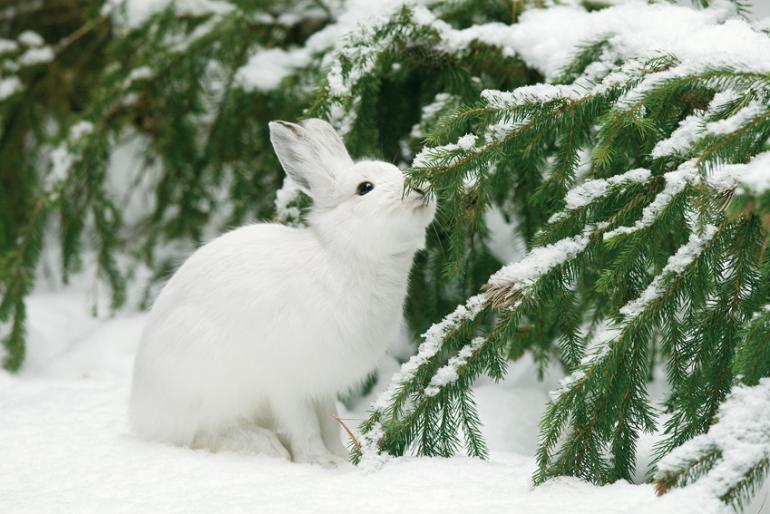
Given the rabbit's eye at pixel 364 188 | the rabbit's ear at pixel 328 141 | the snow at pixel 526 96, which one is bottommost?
the rabbit's eye at pixel 364 188

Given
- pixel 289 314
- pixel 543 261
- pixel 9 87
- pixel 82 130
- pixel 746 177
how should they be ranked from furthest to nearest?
1. pixel 9 87
2. pixel 82 130
3. pixel 289 314
4. pixel 543 261
5. pixel 746 177

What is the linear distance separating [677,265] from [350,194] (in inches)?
38.3

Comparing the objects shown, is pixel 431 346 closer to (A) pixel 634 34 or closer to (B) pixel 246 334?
(B) pixel 246 334

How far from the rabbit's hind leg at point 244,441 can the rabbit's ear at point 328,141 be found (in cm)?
80

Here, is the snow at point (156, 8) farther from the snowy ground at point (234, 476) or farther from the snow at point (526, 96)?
the snow at point (526, 96)

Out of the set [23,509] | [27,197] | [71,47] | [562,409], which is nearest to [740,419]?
[562,409]

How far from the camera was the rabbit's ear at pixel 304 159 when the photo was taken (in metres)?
2.52

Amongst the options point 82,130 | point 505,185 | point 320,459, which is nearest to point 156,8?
point 82,130

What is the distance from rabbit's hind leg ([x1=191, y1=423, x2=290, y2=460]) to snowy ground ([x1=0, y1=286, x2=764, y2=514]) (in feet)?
0.26

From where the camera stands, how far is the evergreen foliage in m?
1.81

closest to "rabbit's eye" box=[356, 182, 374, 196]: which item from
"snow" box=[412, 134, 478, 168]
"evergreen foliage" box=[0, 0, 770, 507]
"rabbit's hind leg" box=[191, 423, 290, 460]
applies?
"evergreen foliage" box=[0, 0, 770, 507]

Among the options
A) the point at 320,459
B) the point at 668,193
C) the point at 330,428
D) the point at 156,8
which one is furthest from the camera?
the point at 156,8

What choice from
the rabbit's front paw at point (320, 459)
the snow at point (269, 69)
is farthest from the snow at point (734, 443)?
the snow at point (269, 69)

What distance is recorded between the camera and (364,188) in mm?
2469
